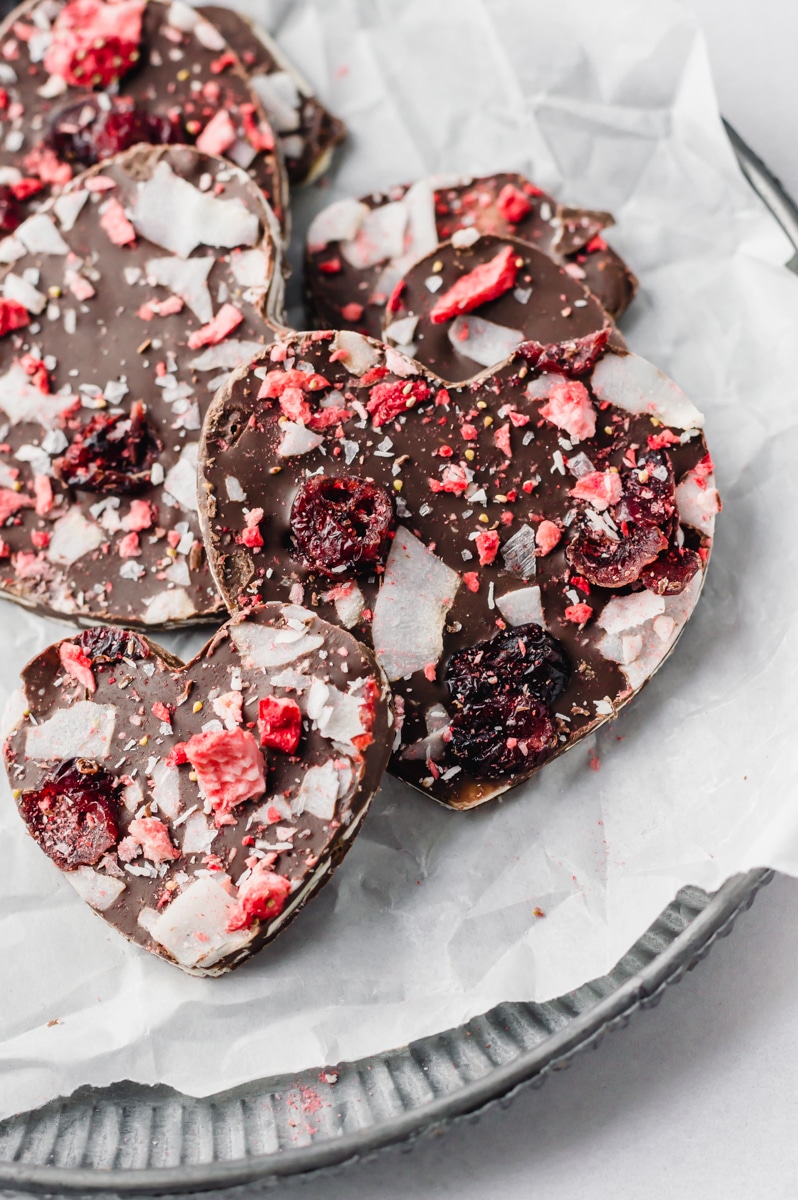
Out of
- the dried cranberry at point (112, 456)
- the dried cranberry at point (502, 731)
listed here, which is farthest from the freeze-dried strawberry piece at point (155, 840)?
the dried cranberry at point (112, 456)

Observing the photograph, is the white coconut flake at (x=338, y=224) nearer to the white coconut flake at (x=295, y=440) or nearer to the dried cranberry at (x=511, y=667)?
the white coconut flake at (x=295, y=440)

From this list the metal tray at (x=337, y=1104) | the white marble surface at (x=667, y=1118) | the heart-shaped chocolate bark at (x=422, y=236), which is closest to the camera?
the metal tray at (x=337, y=1104)

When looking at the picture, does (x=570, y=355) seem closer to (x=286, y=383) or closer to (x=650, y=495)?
(x=650, y=495)

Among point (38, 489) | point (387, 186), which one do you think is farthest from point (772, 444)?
point (38, 489)

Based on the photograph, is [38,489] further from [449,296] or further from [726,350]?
[726,350]

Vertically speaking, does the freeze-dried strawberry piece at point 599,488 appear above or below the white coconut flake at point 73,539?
above
